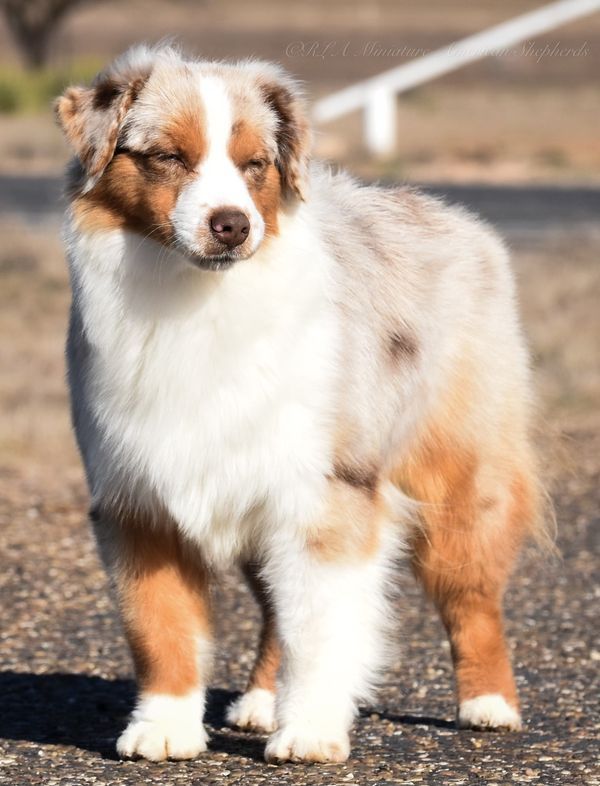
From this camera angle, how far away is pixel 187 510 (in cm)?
468

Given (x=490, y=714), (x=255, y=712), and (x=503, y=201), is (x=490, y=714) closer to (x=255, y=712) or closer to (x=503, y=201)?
(x=255, y=712)

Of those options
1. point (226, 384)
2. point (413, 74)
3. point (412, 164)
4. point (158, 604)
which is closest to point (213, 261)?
point (226, 384)

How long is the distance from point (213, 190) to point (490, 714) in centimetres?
203

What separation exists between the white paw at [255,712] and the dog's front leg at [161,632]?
509 mm

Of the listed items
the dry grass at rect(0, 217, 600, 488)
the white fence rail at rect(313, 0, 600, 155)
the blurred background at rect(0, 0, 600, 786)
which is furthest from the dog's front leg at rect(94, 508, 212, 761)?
the white fence rail at rect(313, 0, 600, 155)

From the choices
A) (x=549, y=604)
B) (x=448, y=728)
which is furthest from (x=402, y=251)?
(x=549, y=604)

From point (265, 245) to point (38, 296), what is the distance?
32.6 ft

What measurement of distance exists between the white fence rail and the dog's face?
19.9 meters

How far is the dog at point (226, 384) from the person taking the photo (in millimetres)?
4539

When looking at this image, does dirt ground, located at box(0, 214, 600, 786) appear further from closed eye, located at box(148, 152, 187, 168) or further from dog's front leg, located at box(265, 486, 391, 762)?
closed eye, located at box(148, 152, 187, 168)

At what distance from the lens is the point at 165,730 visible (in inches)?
191

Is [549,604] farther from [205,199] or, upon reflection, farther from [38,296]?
[38,296]

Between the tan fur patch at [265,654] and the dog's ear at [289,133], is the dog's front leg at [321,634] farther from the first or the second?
the dog's ear at [289,133]

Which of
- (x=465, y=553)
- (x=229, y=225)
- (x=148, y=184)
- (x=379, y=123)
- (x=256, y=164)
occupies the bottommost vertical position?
(x=465, y=553)
